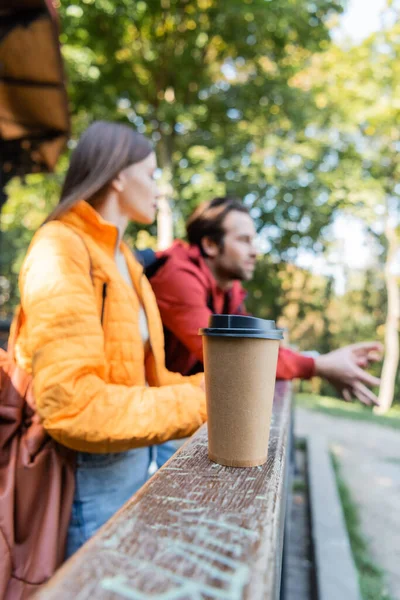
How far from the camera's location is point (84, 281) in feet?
3.93

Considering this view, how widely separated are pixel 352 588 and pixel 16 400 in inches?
87.4

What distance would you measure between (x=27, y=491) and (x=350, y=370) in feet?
4.03

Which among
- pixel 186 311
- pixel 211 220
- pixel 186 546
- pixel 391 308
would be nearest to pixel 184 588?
pixel 186 546

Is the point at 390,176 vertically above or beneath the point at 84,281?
above

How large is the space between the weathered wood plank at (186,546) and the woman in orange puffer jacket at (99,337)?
0.39 metres

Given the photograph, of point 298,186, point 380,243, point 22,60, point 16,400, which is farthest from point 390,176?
point 16,400

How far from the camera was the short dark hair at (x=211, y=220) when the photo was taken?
235cm

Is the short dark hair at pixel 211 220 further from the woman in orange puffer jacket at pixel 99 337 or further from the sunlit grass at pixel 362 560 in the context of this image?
the sunlit grass at pixel 362 560

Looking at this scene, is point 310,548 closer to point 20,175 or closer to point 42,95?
point 42,95

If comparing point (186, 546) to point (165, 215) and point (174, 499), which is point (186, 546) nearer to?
point (174, 499)

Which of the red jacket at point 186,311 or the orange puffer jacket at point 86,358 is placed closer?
the orange puffer jacket at point 86,358

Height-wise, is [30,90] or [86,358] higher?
[30,90]

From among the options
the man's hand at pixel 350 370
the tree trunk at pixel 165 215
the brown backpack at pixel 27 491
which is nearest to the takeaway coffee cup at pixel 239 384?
the brown backpack at pixel 27 491

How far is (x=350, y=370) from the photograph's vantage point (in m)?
1.86
